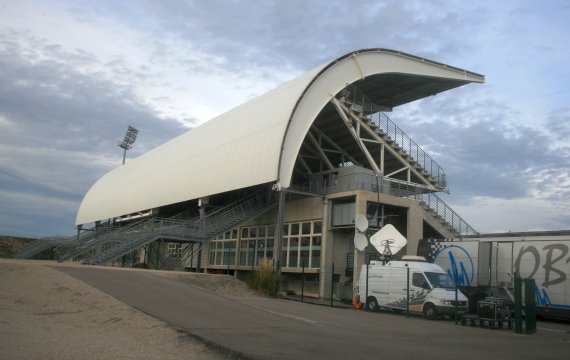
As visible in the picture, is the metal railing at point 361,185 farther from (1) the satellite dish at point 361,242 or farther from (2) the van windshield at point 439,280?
(2) the van windshield at point 439,280

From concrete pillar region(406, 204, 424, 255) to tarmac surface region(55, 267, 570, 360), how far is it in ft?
33.4

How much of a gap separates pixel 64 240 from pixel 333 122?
115ft

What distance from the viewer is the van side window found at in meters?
20.7

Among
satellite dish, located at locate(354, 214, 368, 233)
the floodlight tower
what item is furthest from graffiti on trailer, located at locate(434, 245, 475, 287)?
the floodlight tower

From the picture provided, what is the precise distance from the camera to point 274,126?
30.1m

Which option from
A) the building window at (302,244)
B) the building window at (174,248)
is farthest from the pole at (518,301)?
the building window at (174,248)

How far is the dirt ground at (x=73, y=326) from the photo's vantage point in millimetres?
9695

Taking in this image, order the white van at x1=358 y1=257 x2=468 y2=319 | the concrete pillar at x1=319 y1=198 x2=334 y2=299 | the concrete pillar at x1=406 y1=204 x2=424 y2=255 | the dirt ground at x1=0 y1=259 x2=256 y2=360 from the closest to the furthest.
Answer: the dirt ground at x1=0 y1=259 x2=256 y2=360, the white van at x1=358 y1=257 x2=468 y2=319, the concrete pillar at x1=319 y1=198 x2=334 y2=299, the concrete pillar at x1=406 y1=204 x2=424 y2=255

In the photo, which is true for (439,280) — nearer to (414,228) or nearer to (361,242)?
(361,242)

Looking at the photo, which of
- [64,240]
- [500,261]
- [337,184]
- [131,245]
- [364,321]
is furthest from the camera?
[64,240]

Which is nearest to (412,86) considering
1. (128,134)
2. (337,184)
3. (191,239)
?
(337,184)

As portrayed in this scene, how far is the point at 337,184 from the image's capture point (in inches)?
1260

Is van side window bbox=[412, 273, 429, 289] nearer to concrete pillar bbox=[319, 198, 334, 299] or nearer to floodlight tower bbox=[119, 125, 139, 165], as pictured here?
concrete pillar bbox=[319, 198, 334, 299]

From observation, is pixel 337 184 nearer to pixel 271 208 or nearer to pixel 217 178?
pixel 271 208
